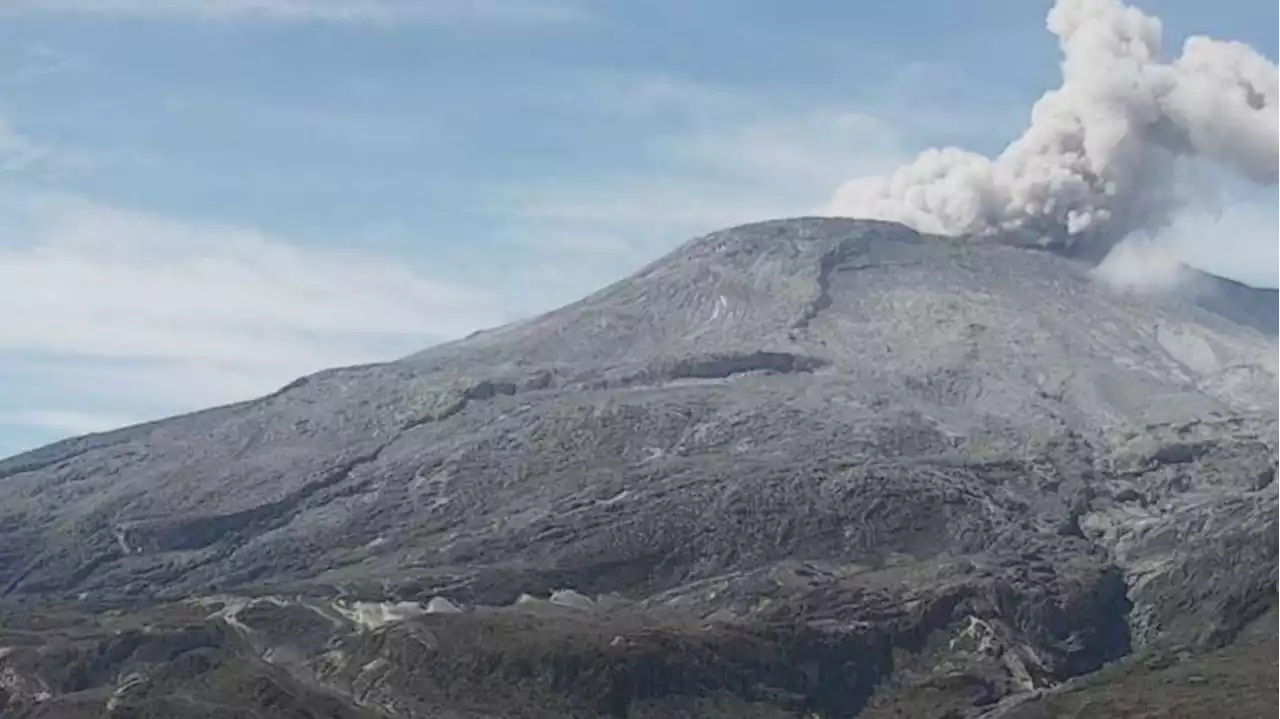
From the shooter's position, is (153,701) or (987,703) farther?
(987,703)

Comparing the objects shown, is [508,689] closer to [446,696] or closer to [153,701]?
[446,696]

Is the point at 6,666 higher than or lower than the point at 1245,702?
higher

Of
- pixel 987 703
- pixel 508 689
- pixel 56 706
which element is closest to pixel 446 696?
pixel 508 689

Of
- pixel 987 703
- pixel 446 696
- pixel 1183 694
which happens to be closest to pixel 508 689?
pixel 446 696

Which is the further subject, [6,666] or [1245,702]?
[6,666]

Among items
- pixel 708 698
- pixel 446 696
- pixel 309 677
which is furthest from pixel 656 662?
pixel 309 677

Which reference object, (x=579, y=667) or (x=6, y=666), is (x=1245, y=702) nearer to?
(x=579, y=667)

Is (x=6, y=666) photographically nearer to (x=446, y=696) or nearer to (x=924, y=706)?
(x=446, y=696)

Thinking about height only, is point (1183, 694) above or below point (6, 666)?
below
